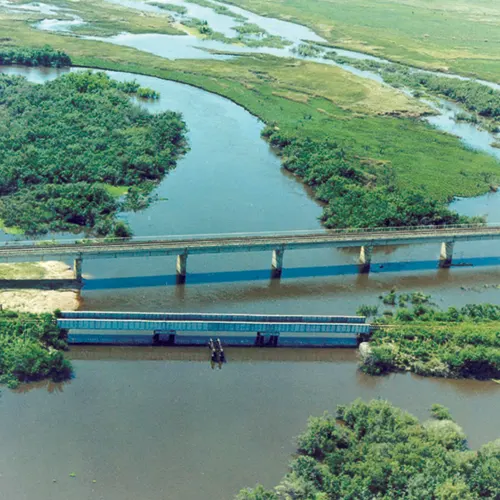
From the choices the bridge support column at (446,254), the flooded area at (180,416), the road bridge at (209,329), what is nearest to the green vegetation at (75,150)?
the road bridge at (209,329)

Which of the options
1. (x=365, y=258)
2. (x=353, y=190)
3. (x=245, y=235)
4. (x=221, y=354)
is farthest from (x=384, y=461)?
(x=353, y=190)

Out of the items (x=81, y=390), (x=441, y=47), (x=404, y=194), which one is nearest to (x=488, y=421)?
(x=81, y=390)

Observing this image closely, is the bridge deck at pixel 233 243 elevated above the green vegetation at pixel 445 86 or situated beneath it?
situated beneath

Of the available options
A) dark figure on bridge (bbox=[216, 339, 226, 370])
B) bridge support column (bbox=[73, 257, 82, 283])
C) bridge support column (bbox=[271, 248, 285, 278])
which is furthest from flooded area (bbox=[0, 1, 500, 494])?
bridge support column (bbox=[73, 257, 82, 283])

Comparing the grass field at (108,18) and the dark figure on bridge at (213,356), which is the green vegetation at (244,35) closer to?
the grass field at (108,18)

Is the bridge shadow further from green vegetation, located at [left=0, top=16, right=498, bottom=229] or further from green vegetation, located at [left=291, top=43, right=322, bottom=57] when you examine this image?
green vegetation, located at [left=291, top=43, right=322, bottom=57]

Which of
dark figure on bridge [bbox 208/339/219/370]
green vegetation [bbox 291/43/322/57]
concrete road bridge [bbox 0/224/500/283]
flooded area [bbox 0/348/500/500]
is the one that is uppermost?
green vegetation [bbox 291/43/322/57]
